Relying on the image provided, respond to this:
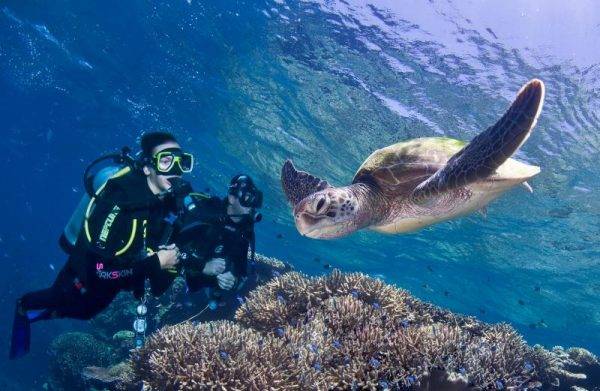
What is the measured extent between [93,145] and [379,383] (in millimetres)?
37049

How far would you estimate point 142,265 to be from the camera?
4.39m

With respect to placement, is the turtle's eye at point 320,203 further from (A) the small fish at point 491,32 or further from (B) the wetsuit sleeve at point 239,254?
(A) the small fish at point 491,32

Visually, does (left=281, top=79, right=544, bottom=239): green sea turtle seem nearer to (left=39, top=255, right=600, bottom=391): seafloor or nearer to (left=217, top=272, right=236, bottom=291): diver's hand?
(left=39, top=255, right=600, bottom=391): seafloor

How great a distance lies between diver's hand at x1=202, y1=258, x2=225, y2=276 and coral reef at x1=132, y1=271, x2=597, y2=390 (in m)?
0.70

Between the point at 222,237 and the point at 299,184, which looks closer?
the point at 222,237

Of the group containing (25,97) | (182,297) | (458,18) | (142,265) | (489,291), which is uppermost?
(25,97)

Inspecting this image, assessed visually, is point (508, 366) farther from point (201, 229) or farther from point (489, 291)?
point (489, 291)

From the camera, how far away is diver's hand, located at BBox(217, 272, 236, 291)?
5.16m

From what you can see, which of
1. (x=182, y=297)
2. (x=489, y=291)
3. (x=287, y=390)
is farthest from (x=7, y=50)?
(x=489, y=291)

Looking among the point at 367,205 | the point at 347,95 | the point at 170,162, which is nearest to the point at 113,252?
the point at 170,162

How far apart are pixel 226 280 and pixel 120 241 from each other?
150cm

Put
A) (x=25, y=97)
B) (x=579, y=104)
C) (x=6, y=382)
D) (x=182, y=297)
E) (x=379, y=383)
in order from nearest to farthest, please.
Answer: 1. (x=379, y=383)
2. (x=182, y=297)
3. (x=579, y=104)
4. (x=6, y=382)
5. (x=25, y=97)

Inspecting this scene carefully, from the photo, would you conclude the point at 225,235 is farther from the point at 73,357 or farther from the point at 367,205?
the point at 73,357

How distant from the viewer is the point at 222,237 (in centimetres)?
574
